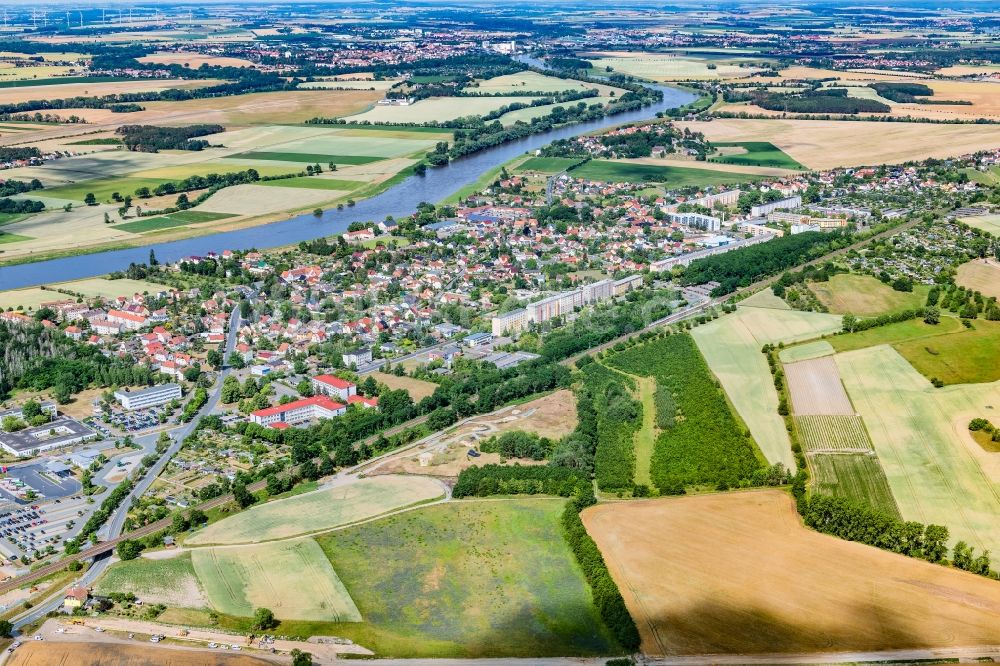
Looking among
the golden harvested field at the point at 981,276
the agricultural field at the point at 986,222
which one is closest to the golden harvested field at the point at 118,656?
the golden harvested field at the point at 981,276

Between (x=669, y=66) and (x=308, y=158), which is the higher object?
(x=669, y=66)

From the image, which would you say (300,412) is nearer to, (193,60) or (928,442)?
(928,442)

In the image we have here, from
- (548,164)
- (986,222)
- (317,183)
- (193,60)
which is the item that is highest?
(193,60)

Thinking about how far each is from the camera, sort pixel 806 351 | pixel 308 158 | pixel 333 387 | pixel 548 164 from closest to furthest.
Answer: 1. pixel 333 387
2. pixel 806 351
3. pixel 548 164
4. pixel 308 158

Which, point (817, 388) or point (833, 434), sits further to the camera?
point (817, 388)

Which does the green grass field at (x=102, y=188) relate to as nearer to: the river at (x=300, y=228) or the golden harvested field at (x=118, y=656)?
the river at (x=300, y=228)

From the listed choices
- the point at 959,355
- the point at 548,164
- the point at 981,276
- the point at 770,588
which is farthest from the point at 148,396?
the point at 548,164

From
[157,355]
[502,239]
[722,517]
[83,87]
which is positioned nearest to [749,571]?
[722,517]

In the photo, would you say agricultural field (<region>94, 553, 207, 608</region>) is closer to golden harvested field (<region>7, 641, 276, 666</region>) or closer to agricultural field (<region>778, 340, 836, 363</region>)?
golden harvested field (<region>7, 641, 276, 666</region>)
